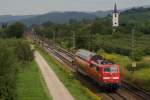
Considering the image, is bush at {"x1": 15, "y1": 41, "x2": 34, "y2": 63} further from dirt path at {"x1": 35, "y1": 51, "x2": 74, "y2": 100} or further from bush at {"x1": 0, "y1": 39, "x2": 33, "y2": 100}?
bush at {"x1": 0, "y1": 39, "x2": 33, "y2": 100}

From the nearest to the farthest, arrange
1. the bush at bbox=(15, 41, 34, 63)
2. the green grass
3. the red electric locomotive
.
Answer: the green grass
the red electric locomotive
the bush at bbox=(15, 41, 34, 63)

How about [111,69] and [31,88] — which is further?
[111,69]

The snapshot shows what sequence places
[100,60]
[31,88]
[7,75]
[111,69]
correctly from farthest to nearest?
[100,60] < [111,69] < [31,88] < [7,75]

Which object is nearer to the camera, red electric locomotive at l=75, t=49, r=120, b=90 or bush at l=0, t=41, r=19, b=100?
bush at l=0, t=41, r=19, b=100

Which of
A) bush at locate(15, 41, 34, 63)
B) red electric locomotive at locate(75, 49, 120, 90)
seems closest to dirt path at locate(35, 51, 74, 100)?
red electric locomotive at locate(75, 49, 120, 90)

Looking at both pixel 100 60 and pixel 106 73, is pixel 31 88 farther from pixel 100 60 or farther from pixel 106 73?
pixel 100 60

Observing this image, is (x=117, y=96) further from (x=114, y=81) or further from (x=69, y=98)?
(x=69, y=98)

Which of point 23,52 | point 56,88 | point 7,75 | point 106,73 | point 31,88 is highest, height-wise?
point 7,75

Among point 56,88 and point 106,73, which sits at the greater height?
point 106,73

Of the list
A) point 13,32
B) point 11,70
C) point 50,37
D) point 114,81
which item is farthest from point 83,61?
point 50,37

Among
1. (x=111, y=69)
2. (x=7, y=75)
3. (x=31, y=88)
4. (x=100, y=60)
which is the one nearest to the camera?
(x=7, y=75)

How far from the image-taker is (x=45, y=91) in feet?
138

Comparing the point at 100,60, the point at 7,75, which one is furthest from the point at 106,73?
the point at 7,75

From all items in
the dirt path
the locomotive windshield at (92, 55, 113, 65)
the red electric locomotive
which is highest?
the locomotive windshield at (92, 55, 113, 65)
